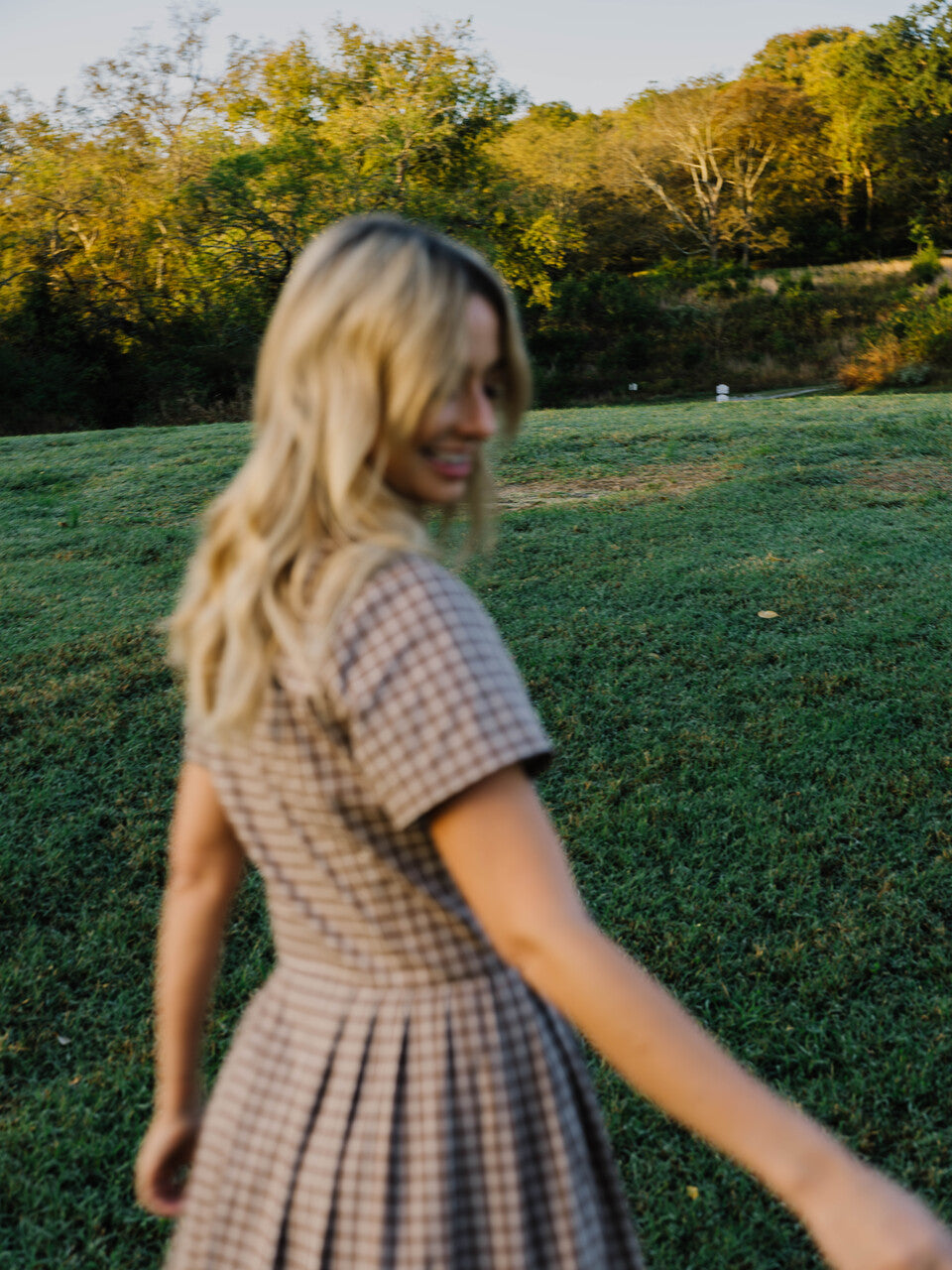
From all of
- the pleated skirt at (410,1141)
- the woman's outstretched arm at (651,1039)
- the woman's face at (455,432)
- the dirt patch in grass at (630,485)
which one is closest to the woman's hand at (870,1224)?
the woman's outstretched arm at (651,1039)

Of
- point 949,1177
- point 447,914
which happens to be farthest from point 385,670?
point 949,1177

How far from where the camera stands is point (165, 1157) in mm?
1242

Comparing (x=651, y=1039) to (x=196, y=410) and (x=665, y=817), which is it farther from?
(x=196, y=410)

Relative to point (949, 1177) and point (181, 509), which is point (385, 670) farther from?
point (181, 509)

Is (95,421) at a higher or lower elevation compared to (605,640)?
higher

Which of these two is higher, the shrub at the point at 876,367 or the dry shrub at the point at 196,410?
the dry shrub at the point at 196,410

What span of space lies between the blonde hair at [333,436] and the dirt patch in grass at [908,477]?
8868 mm

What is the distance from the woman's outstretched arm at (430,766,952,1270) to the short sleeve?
3 centimetres

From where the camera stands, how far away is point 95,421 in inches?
902

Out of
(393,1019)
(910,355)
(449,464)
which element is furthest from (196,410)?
(393,1019)

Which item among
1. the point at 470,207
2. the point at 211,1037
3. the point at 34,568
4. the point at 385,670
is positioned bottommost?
the point at 211,1037

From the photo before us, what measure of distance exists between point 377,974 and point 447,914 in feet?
0.30

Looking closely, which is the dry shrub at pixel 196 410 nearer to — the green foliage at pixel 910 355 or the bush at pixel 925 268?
the green foliage at pixel 910 355

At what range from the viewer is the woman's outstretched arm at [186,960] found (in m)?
1.18
